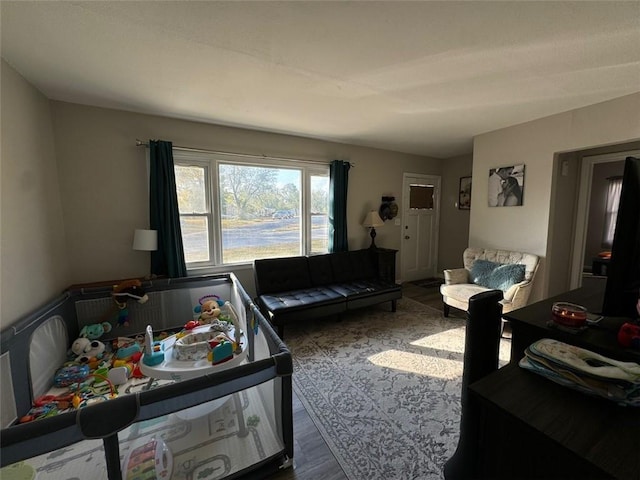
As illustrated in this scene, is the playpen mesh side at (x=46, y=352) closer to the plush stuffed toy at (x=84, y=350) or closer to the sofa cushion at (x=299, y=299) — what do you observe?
the plush stuffed toy at (x=84, y=350)

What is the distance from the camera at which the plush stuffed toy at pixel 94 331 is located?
2459 millimetres

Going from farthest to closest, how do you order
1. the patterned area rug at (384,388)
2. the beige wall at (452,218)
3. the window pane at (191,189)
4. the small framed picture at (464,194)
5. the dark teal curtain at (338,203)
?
the beige wall at (452,218)
the small framed picture at (464,194)
the dark teal curtain at (338,203)
the window pane at (191,189)
the patterned area rug at (384,388)

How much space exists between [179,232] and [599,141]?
459 cm

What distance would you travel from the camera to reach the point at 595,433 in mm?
687

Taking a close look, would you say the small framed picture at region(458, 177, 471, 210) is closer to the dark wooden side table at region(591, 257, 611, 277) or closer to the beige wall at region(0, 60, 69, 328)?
the dark wooden side table at region(591, 257, 611, 277)

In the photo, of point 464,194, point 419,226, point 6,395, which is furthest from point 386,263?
point 6,395

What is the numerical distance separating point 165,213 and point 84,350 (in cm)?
147

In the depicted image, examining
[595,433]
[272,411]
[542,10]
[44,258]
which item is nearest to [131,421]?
[272,411]

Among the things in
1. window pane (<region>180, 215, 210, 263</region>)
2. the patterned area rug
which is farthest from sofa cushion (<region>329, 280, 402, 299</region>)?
window pane (<region>180, 215, 210, 263</region>)

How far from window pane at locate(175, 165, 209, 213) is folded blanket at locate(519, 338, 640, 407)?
3365 millimetres

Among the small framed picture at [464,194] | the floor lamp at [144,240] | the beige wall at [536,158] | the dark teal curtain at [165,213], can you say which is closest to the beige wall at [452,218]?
the small framed picture at [464,194]

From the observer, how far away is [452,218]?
5.14 metres

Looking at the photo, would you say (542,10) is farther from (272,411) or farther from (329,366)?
(329,366)

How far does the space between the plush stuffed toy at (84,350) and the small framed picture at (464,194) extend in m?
5.53
